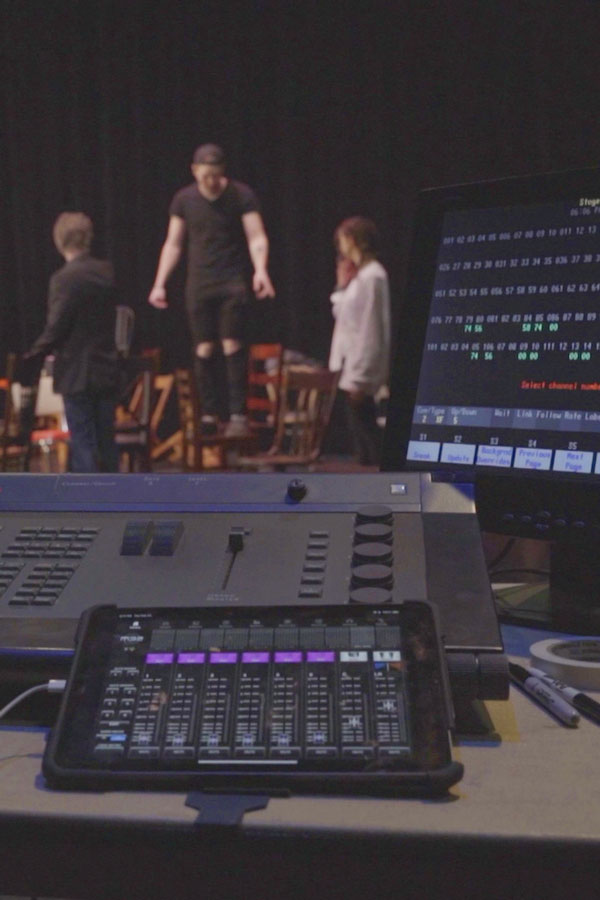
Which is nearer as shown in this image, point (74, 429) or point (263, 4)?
point (74, 429)

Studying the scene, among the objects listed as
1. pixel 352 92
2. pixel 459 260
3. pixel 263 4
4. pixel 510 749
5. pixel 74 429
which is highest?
pixel 263 4

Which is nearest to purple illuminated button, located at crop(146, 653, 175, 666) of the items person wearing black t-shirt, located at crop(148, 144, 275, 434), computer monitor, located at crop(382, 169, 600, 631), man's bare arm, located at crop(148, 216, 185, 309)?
computer monitor, located at crop(382, 169, 600, 631)

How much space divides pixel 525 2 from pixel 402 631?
6.50 metres

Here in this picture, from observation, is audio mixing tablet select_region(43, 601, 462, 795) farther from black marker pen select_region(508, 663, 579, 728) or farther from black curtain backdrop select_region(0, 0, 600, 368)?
black curtain backdrop select_region(0, 0, 600, 368)

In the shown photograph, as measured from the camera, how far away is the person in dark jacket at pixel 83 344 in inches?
157

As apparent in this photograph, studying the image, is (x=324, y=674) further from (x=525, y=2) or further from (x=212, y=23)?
(x=212, y=23)

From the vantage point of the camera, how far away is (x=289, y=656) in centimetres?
61

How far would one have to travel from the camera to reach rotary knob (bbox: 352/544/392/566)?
716 millimetres

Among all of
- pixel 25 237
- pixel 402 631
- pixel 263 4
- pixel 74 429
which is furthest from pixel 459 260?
pixel 25 237

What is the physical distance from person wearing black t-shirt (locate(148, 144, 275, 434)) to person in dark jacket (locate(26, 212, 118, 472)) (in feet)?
7.56

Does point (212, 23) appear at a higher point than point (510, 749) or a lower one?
higher

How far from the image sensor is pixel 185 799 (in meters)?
0.54

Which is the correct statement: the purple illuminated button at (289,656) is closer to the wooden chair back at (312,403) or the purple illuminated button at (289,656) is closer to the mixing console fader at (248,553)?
the mixing console fader at (248,553)

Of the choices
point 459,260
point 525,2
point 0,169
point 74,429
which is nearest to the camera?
point 459,260
